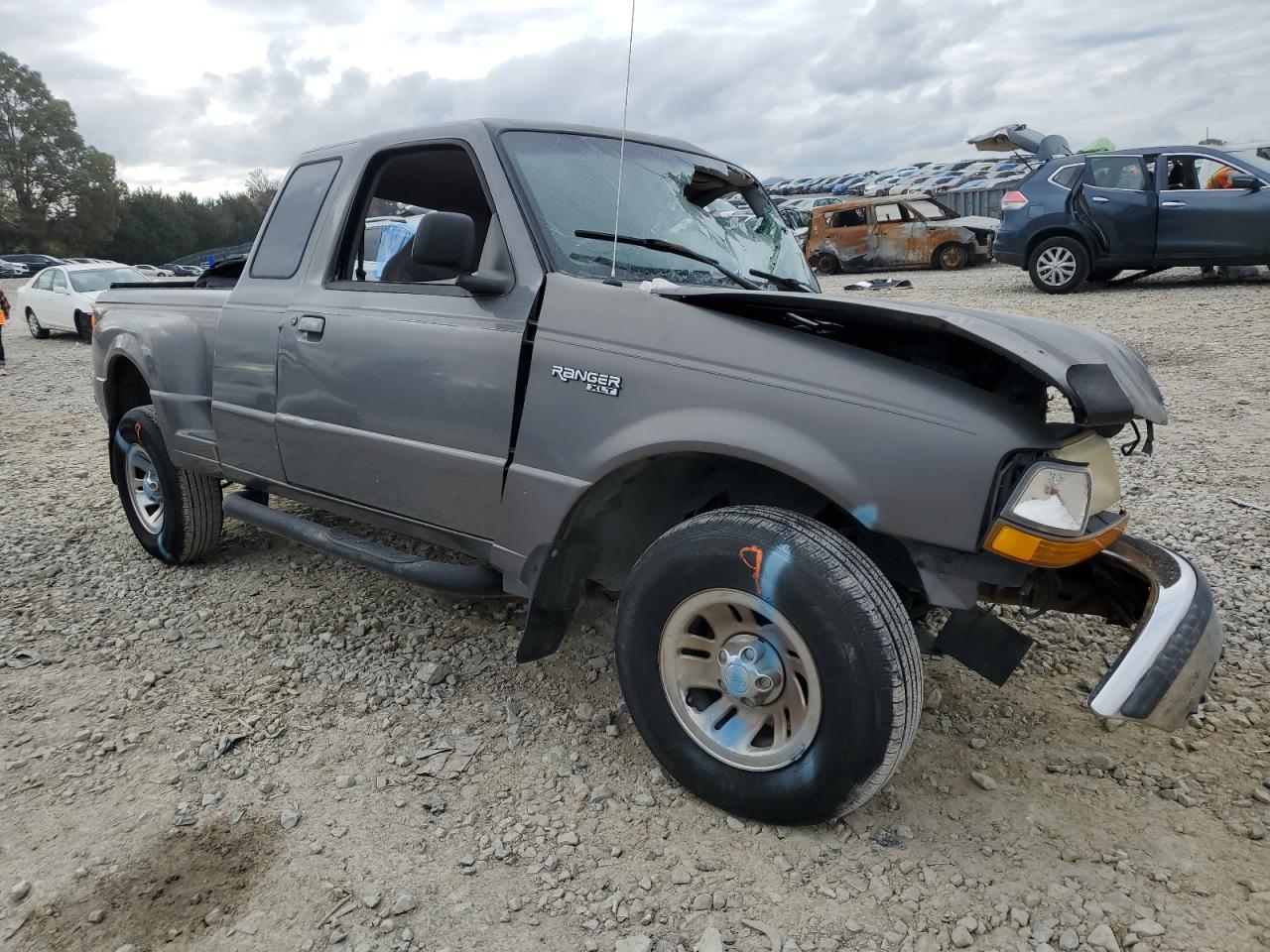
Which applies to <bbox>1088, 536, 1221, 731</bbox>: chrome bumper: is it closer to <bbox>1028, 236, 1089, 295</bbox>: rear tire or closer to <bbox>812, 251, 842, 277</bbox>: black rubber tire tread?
<bbox>1028, 236, 1089, 295</bbox>: rear tire

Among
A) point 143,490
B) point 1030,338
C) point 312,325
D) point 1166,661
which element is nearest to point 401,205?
point 312,325

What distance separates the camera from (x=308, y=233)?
148 inches

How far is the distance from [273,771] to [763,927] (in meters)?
1.61

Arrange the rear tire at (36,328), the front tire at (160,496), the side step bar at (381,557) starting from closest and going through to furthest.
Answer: the side step bar at (381,557), the front tire at (160,496), the rear tire at (36,328)

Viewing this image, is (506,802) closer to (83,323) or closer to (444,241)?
(444,241)

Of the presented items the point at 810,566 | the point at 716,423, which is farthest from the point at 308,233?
the point at 810,566

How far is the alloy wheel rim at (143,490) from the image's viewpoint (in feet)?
15.4

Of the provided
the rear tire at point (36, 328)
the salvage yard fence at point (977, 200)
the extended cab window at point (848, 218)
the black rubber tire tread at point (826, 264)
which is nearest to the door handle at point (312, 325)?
the black rubber tire tread at point (826, 264)

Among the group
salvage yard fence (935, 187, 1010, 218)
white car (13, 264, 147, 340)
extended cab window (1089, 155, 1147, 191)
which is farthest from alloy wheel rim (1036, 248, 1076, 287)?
white car (13, 264, 147, 340)

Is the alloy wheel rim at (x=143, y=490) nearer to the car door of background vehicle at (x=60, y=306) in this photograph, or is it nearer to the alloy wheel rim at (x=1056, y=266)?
the alloy wheel rim at (x=1056, y=266)

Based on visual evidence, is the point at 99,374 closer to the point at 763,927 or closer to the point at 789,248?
the point at 789,248

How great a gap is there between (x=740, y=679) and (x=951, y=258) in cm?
1750

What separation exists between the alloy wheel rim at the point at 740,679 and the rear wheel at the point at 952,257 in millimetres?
17244

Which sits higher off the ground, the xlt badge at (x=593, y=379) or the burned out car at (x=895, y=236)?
the burned out car at (x=895, y=236)
